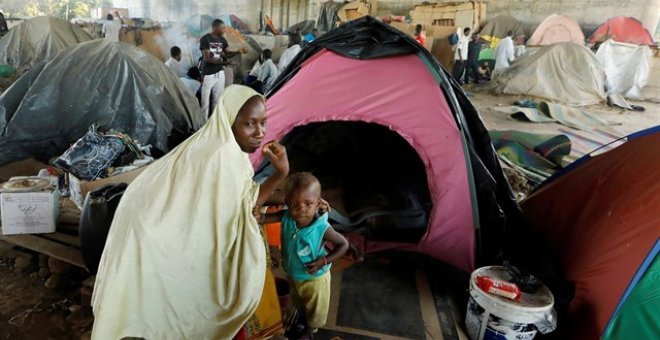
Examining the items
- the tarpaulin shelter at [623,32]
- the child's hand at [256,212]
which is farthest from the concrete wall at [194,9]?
the child's hand at [256,212]

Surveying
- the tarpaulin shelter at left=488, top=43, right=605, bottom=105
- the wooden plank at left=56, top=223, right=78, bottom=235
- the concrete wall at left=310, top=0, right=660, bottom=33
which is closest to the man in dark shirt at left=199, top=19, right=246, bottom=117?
the wooden plank at left=56, top=223, right=78, bottom=235

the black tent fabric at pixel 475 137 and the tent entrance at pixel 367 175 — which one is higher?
the black tent fabric at pixel 475 137

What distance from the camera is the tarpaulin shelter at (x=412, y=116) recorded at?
2.42 m

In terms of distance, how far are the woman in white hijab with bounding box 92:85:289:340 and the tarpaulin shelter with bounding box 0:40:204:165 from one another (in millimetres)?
2703

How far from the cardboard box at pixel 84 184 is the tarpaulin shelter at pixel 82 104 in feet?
2.77

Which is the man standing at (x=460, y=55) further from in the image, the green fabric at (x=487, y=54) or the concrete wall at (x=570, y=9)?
the concrete wall at (x=570, y=9)

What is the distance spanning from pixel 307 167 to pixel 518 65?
324 inches

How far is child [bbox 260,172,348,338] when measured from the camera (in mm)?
1793

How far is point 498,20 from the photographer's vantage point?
513 inches

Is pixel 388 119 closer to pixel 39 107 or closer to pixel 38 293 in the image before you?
pixel 38 293

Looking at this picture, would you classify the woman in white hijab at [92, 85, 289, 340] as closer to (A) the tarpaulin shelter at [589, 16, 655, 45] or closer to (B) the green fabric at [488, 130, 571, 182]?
(B) the green fabric at [488, 130, 571, 182]

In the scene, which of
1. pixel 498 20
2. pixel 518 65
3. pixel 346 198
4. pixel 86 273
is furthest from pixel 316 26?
pixel 86 273

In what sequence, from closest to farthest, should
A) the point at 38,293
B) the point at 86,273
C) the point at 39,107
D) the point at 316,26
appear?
the point at 38,293 < the point at 86,273 < the point at 39,107 < the point at 316,26

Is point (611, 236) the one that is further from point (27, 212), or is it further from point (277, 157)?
point (27, 212)
